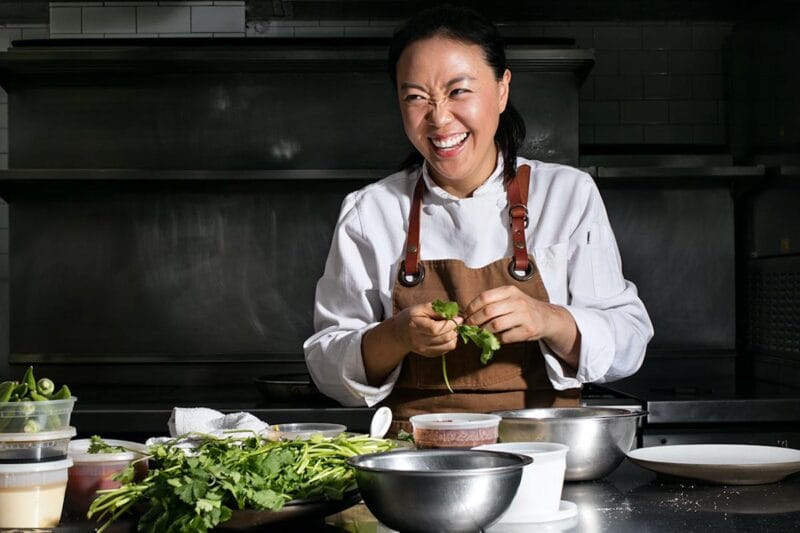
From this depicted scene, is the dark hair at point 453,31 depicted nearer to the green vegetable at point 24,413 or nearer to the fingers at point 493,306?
the fingers at point 493,306

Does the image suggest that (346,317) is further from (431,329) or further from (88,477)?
(88,477)

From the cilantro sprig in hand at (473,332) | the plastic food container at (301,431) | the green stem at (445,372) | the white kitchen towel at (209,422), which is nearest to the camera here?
the plastic food container at (301,431)

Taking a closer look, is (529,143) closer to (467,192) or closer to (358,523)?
(467,192)

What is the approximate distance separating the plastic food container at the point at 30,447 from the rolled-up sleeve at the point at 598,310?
44.6 inches

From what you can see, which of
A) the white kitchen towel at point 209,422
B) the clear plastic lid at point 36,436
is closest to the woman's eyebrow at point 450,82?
the white kitchen towel at point 209,422

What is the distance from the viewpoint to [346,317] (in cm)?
240

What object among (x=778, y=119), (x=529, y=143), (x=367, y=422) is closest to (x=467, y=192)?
(x=367, y=422)

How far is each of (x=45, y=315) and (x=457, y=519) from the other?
324 centimetres

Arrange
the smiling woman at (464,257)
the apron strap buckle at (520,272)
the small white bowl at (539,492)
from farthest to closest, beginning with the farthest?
the apron strap buckle at (520,272) → the smiling woman at (464,257) → the small white bowl at (539,492)

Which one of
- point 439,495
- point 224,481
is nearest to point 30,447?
point 224,481

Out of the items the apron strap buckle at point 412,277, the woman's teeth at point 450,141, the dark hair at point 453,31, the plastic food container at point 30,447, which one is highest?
the dark hair at point 453,31

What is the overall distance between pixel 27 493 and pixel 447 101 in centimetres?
129

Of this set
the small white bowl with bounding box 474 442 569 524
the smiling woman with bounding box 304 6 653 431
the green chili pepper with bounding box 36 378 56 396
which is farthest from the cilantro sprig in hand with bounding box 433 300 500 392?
the green chili pepper with bounding box 36 378 56 396

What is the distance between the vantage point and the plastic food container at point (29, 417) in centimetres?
141
